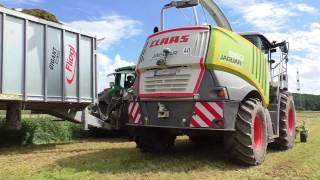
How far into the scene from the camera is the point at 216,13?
1191 cm

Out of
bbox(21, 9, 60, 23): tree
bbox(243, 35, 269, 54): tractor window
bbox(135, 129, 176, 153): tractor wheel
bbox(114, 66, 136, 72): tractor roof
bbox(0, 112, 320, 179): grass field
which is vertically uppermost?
bbox(21, 9, 60, 23): tree

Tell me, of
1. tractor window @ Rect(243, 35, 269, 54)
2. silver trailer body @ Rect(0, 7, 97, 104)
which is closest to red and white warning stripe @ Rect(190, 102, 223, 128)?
tractor window @ Rect(243, 35, 269, 54)

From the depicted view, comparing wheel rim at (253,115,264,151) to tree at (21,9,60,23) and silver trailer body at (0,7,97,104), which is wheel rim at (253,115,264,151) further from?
tree at (21,9,60,23)

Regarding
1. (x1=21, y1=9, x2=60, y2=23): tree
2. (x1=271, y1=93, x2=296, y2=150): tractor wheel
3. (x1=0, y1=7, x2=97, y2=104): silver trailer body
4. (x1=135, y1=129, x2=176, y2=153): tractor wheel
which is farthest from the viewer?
(x1=21, y1=9, x2=60, y2=23): tree

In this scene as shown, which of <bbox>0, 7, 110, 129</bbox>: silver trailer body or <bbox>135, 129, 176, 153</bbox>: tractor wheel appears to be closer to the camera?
<bbox>135, 129, 176, 153</bbox>: tractor wheel

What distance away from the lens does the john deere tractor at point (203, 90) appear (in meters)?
8.30

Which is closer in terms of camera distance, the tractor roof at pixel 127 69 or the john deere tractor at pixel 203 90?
the john deere tractor at pixel 203 90

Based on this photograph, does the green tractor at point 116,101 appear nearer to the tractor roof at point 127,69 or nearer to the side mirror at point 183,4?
the tractor roof at point 127,69

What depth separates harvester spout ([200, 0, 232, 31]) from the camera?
11.8m

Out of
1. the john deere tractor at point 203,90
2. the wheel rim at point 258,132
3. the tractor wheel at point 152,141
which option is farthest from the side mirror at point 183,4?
the wheel rim at point 258,132

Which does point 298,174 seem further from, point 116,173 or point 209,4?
point 209,4

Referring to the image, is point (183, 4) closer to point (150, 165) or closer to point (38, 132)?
point (150, 165)

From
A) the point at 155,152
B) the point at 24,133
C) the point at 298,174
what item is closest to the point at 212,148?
the point at 155,152

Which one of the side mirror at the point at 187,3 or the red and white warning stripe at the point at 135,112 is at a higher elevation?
the side mirror at the point at 187,3
